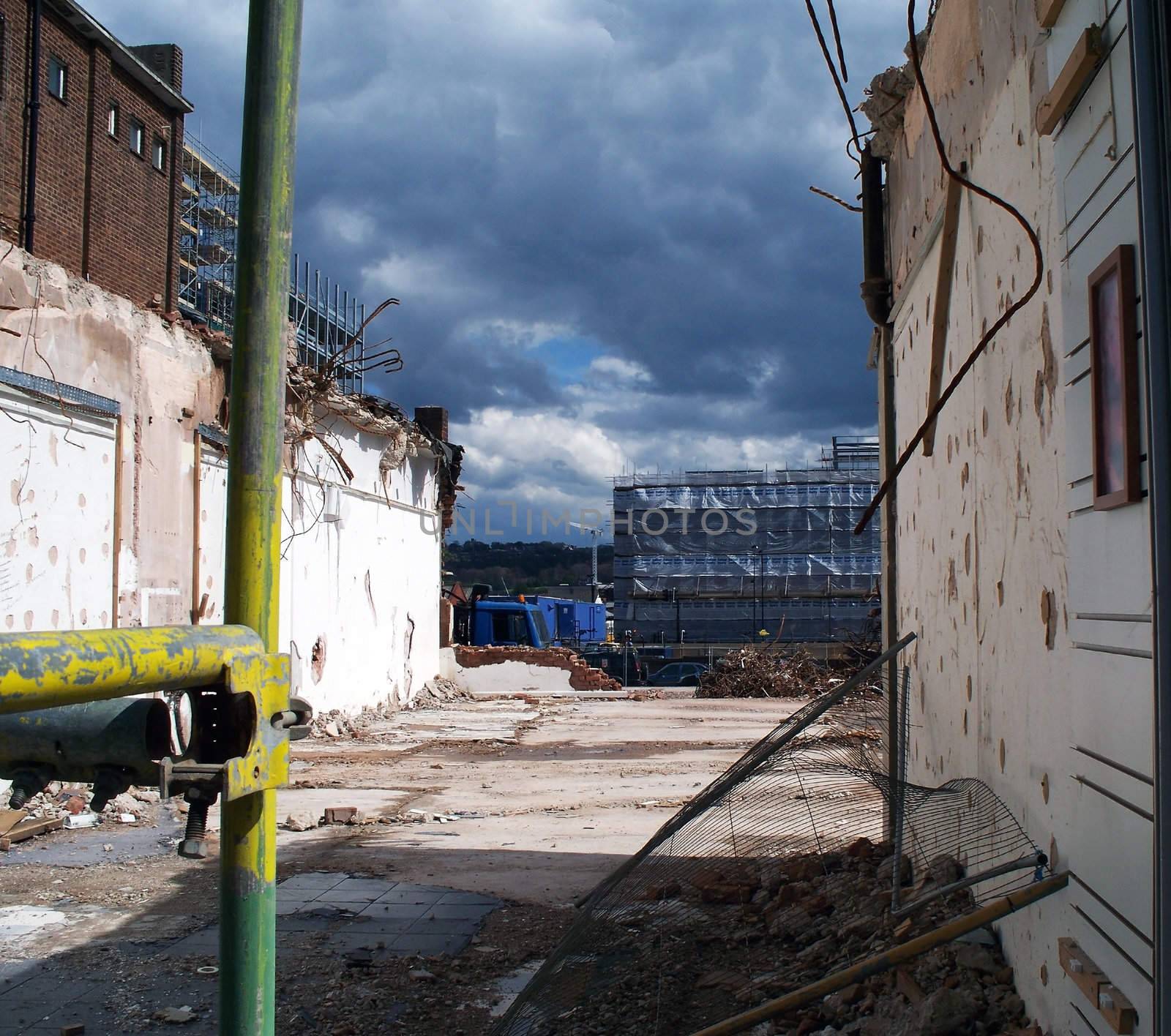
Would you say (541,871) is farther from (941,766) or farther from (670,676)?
(670,676)

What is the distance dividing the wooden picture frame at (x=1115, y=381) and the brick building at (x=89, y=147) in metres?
18.9

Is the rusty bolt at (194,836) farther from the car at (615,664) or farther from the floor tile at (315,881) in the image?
the car at (615,664)

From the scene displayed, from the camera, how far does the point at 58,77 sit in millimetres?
21219

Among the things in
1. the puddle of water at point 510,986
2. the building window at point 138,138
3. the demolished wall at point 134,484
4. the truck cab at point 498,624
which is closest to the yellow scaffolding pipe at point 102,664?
the puddle of water at point 510,986

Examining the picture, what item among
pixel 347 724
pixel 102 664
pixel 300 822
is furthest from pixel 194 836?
pixel 347 724

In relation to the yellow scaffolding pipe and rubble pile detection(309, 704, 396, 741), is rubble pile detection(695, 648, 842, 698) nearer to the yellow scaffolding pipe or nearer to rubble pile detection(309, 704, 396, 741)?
rubble pile detection(309, 704, 396, 741)

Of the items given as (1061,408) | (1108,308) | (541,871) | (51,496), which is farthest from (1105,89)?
(51,496)

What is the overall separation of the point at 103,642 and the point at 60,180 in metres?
22.9

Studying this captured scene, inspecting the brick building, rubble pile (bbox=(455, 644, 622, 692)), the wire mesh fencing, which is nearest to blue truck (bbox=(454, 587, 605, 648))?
rubble pile (bbox=(455, 644, 622, 692))

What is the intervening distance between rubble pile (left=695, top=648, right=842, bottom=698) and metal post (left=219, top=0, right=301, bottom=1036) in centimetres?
2165

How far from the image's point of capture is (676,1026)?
3688mm

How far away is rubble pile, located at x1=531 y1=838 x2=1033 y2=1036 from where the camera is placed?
352cm

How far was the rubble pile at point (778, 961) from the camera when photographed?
352 cm

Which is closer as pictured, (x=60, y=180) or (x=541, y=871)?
(x=541, y=871)
